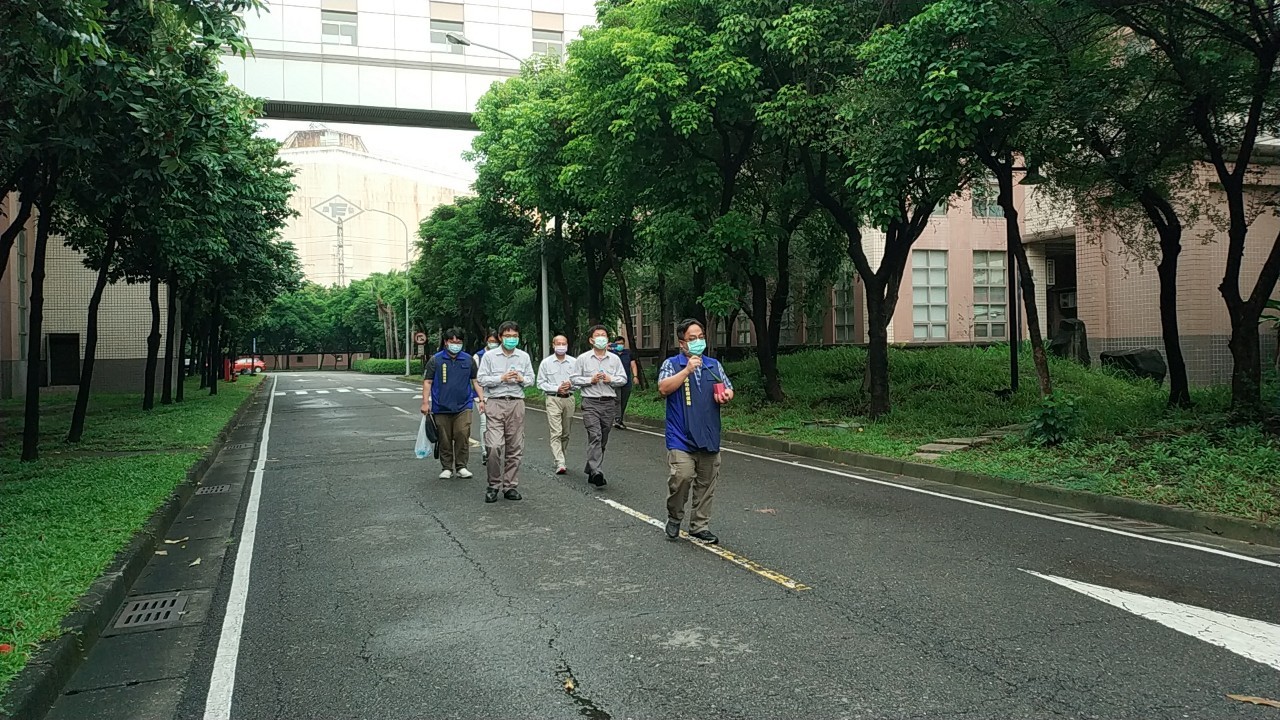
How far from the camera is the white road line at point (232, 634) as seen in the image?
412cm

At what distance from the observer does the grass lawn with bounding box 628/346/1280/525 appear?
9.02 meters

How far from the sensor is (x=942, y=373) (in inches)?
794

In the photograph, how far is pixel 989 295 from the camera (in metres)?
30.0

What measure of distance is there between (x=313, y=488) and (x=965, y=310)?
24.3 meters

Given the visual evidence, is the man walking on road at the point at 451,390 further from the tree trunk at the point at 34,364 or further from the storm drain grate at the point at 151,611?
the tree trunk at the point at 34,364

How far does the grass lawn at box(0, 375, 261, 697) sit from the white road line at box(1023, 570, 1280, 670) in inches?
230

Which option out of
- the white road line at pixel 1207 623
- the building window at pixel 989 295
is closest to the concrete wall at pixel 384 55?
the building window at pixel 989 295

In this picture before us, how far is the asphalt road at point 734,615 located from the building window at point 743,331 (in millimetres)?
28361

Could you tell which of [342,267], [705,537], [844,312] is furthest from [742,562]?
[342,267]

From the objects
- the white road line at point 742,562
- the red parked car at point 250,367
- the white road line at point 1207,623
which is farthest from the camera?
the red parked car at point 250,367

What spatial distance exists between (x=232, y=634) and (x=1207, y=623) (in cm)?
550

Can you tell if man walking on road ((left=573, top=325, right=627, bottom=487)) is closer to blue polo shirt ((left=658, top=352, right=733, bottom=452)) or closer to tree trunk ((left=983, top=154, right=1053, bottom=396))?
blue polo shirt ((left=658, top=352, right=733, bottom=452))

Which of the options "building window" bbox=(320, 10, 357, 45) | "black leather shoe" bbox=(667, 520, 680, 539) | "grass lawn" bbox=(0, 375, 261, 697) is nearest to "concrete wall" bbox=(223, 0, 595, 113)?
"building window" bbox=(320, 10, 357, 45)

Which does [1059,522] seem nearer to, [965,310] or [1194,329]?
[1194,329]
